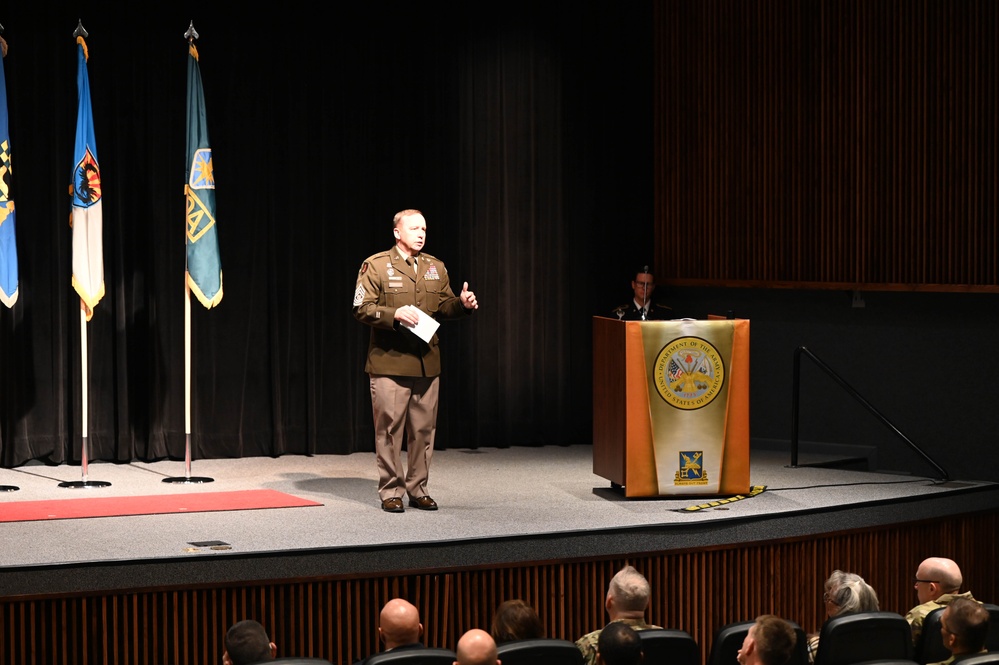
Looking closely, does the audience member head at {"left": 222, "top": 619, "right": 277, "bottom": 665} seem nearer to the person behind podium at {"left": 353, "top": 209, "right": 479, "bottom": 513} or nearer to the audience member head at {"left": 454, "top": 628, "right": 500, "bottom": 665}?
the audience member head at {"left": 454, "top": 628, "right": 500, "bottom": 665}

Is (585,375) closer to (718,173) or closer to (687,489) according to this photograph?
(718,173)

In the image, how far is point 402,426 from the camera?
21.6ft

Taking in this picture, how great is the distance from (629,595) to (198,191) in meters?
4.13

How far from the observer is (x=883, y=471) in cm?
846

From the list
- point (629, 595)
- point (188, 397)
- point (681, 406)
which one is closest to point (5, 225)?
point (188, 397)

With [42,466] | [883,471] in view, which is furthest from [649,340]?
[42,466]

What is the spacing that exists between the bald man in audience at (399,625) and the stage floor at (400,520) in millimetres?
Result: 1549

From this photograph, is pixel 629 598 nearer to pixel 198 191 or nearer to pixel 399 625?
pixel 399 625

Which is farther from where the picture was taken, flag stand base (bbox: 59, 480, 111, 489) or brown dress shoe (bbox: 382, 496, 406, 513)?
flag stand base (bbox: 59, 480, 111, 489)

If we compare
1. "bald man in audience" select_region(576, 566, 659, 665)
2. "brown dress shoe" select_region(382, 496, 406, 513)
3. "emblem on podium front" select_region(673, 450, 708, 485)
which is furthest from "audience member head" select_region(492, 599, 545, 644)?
"emblem on podium front" select_region(673, 450, 708, 485)

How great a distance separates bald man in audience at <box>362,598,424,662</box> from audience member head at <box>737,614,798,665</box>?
3.13 ft

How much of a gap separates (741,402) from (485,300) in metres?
2.70

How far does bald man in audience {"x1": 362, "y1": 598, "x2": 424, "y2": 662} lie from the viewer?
407 centimetres

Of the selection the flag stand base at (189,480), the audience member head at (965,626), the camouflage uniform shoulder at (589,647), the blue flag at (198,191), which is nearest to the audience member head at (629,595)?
the camouflage uniform shoulder at (589,647)
